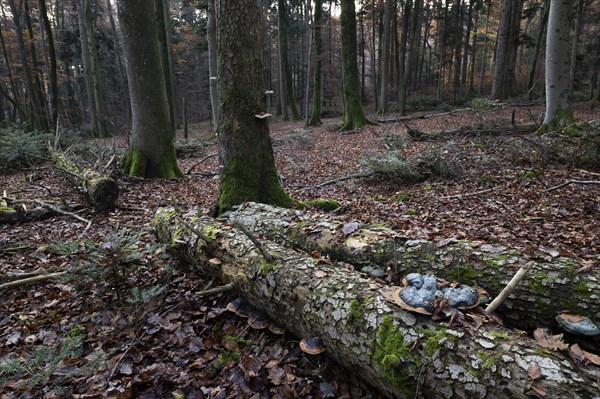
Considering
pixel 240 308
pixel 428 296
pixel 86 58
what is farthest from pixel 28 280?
pixel 86 58

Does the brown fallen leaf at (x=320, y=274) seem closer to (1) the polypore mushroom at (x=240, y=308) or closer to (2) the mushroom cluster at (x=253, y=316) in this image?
(2) the mushroom cluster at (x=253, y=316)

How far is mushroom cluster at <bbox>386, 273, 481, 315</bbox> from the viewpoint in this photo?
223cm

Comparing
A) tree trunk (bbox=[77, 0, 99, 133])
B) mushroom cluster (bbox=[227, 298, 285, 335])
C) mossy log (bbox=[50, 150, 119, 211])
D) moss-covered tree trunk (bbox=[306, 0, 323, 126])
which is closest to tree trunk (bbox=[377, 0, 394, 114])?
moss-covered tree trunk (bbox=[306, 0, 323, 126])

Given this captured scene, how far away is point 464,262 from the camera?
2932 millimetres

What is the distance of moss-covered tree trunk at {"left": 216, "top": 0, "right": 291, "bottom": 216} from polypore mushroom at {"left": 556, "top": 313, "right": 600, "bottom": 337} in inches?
152

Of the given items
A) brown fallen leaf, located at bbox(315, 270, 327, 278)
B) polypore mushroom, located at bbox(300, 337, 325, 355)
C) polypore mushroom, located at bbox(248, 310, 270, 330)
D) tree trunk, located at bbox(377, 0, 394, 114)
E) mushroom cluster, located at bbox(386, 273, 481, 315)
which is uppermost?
tree trunk, located at bbox(377, 0, 394, 114)

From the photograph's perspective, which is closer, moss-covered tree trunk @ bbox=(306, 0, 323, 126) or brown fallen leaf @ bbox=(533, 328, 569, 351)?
brown fallen leaf @ bbox=(533, 328, 569, 351)

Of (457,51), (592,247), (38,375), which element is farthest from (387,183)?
(457,51)

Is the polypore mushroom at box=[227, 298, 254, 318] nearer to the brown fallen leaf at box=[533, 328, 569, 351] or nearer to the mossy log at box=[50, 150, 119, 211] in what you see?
the brown fallen leaf at box=[533, 328, 569, 351]

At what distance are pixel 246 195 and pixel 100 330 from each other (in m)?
2.55

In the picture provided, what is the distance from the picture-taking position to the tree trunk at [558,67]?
8820 millimetres

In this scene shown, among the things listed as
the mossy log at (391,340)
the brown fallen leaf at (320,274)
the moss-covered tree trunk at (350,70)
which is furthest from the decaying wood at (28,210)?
the moss-covered tree trunk at (350,70)

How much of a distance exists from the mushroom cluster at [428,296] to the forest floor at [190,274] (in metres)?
0.78

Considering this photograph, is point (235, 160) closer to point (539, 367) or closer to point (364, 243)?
point (364, 243)
